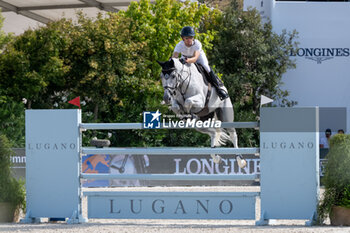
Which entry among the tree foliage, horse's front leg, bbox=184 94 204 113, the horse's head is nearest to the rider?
the horse's head

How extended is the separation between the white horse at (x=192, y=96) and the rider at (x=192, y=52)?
0.21 ft

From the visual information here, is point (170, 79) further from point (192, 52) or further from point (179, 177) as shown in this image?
point (179, 177)

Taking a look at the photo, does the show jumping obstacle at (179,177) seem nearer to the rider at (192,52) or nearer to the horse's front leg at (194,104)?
the horse's front leg at (194,104)

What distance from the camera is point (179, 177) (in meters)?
7.02

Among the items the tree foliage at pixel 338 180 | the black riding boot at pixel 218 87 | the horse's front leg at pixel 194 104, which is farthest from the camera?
the black riding boot at pixel 218 87

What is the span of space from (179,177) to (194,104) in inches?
30.3

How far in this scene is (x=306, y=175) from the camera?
698 cm

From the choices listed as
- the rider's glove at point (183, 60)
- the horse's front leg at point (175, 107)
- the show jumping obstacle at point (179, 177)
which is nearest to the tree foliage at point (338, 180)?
the show jumping obstacle at point (179, 177)

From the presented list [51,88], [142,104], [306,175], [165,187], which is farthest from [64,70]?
[306,175]

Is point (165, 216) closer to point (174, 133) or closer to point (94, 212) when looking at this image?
point (94, 212)

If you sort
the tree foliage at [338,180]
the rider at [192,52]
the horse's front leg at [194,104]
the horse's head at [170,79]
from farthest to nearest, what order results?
the rider at [192,52]
the tree foliage at [338,180]
the horse's front leg at [194,104]
the horse's head at [170,79]

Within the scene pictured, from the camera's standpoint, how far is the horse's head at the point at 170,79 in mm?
6834

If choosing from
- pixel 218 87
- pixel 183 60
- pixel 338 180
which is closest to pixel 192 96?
pixel 183 60

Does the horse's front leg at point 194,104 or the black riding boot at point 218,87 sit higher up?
the black riding boot at point 218,87
